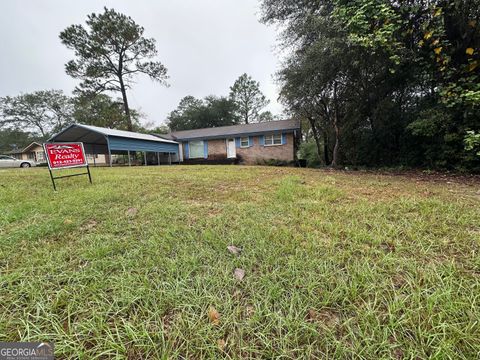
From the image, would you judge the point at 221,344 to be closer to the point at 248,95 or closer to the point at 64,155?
the point at 64,155

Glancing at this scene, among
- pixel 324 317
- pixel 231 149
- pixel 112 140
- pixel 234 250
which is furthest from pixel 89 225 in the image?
pixel 231 149

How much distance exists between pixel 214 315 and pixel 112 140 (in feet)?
48.3

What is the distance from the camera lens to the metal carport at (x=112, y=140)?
1282 centimetres

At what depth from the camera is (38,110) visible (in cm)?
3234

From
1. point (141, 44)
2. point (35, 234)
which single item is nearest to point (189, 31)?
point (141, 44)

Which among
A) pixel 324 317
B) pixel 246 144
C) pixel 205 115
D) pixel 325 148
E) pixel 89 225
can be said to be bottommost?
pixel 324 317

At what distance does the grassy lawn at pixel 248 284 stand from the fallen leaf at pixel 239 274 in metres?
0.03

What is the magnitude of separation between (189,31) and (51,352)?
1911cm

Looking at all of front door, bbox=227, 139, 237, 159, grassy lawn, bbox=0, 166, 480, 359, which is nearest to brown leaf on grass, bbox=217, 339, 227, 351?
grassy lawn, bbox=0, 166, 480, 359

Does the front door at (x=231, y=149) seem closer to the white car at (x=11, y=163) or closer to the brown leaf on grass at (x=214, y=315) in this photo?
the brown leaf on grass at (x=214, y=315)

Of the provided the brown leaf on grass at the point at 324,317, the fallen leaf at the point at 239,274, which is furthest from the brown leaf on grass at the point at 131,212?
the brown leaf on grass at the point at 324,317

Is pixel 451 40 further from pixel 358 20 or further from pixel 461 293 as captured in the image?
pixel 461 293

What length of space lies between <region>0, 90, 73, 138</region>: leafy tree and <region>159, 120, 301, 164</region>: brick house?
27.4 m

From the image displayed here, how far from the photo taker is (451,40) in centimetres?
630
